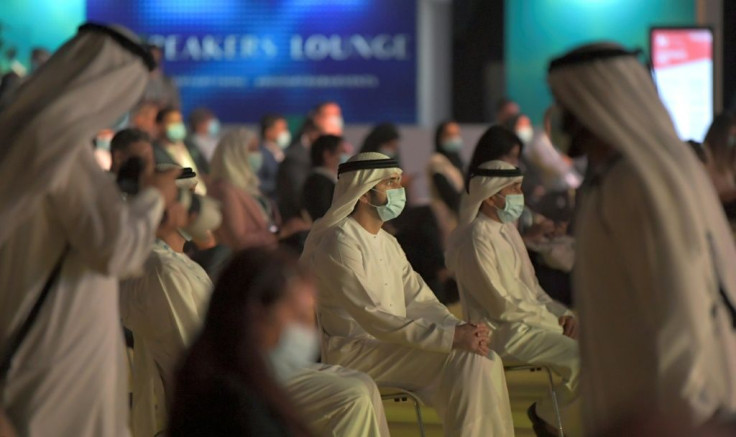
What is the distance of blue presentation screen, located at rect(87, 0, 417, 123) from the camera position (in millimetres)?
17344

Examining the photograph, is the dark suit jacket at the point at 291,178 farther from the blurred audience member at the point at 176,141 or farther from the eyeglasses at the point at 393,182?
the eyeglasses at the point at 393,182

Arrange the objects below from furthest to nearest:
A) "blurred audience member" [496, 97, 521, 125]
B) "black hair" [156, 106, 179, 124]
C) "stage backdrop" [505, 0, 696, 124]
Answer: "stage backdrop" [505, 0, 696, 124], "blurred audience member" [496, 97, 521, 125], "black hair" [156, 106, 179, 124]

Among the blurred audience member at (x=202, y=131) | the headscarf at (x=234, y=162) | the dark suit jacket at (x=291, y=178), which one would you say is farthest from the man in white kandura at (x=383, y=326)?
the blurred audience member at (x=202, y=131)

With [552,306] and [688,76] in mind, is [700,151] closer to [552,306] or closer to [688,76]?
[552,306]

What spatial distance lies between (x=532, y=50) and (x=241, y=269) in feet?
45.3

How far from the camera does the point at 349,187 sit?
6.29 m

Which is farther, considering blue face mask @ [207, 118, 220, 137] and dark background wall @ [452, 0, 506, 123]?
dark background wall @ [452, 0, 506, 123]

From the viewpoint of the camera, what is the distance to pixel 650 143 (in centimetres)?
365

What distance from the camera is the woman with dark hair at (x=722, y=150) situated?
7.79 metres

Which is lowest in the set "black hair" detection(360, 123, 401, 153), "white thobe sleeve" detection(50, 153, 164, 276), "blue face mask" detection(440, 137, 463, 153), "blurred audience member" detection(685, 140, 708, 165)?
"blue face mask" detection(440, 137, 463, 153)

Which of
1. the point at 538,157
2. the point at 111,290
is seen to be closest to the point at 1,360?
the point at 111,290

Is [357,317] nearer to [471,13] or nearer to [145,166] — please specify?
[145,166]

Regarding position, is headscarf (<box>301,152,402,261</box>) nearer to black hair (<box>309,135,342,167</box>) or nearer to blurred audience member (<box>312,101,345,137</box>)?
black hair (<box>309,135,342,167</box>)

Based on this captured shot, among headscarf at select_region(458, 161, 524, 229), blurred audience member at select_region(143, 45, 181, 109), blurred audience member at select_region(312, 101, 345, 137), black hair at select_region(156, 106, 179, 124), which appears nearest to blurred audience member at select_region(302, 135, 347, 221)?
headscarf at select_region(458, 161, 524, 229)
